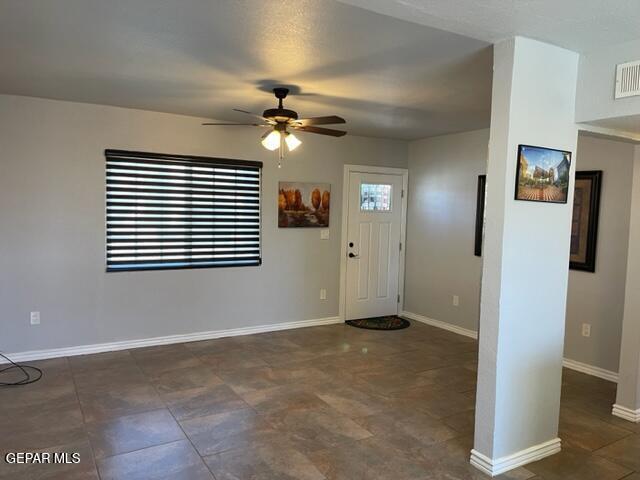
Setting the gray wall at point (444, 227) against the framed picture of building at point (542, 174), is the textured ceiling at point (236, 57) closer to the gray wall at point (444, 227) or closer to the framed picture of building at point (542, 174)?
the framed picture of building at point (542, 174)

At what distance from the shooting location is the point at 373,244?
20.0ft

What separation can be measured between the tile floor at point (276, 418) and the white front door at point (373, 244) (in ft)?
4.65

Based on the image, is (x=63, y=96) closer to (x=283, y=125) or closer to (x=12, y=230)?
(x=12, y=230)

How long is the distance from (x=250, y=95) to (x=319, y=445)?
2.67 meters

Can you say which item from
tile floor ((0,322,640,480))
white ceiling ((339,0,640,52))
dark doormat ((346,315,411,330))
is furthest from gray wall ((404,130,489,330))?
white ceiling ((339,0,640,52))

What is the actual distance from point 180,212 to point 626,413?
13.8 feet

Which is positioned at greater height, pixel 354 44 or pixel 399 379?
Result: pixel 354 44

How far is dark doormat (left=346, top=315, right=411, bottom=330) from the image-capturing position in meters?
5.75

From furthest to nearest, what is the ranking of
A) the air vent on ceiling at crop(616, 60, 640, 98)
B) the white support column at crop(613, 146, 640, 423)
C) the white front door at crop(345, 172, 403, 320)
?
the white front door at crop(345, 172, 403, 320) < the white support column at crop(613, 146, 640, 423) < the air vent on ceiling at crop(616, 60, 640, 98)

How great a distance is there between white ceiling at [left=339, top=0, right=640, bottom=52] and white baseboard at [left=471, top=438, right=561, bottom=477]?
227 cm

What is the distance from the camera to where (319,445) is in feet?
9.36

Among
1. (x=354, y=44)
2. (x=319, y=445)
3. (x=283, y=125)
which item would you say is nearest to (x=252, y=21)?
(x=354, y=44)

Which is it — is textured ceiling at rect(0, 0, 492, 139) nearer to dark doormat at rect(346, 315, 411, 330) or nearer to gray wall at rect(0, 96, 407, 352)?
gray wall at rect(0, 96, 407, 352)

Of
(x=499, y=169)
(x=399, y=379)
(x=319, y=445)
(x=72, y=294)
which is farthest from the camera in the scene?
(x=72, y=294)
